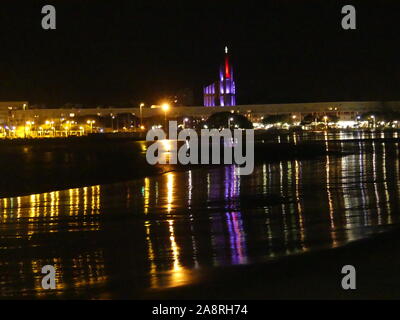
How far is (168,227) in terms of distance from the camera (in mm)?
13945

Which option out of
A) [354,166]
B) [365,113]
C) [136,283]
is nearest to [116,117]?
[365,113]

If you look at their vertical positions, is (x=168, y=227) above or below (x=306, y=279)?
above

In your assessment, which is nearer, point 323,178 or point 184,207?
point 184,207

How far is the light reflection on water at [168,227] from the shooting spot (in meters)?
9.75

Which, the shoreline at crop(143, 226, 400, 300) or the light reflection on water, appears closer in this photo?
the shoreline at crop(143, 226, 400, 300)

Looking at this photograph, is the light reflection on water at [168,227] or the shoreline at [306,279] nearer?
the shoreline at [306,279]

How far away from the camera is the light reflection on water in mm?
9750

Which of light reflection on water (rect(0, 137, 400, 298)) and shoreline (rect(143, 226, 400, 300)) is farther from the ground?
light reflection on water (rect(0, 137, 400, 298))

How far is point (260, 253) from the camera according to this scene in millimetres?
10930

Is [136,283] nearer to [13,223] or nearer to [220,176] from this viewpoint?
[13,223]

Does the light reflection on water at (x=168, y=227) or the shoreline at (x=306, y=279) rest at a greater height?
the light reflection on water at (x=168, y=227)

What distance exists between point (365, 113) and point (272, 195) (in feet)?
555

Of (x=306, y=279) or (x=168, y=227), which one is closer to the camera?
(x=306, y=279)
